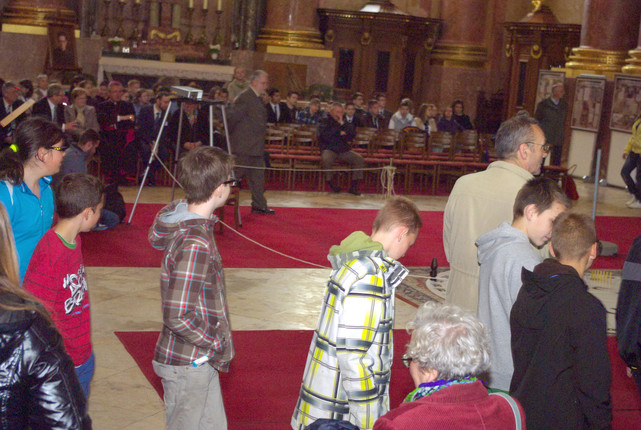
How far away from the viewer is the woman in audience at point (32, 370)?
6.50 ft

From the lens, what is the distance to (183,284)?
3275mm

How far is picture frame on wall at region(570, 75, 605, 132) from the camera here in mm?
17344

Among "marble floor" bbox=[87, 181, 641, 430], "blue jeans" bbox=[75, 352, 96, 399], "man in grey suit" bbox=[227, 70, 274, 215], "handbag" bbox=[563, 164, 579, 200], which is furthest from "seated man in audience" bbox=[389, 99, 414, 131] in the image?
"blue jeans" bbox=[75, 352, 96, 399]

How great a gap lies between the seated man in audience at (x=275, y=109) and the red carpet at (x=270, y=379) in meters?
9.67

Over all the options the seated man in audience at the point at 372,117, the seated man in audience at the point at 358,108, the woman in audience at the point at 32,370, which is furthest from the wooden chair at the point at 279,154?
the woman in audience at the point at 32,370

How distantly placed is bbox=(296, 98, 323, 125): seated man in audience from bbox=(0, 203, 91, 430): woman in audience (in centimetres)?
1418

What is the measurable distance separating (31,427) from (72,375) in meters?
0.15

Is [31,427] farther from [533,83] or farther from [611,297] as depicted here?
[533,83]

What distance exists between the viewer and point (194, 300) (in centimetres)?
330

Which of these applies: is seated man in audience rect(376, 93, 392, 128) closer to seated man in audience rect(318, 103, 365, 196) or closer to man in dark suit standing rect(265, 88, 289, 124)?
man in dark suit standing rect(265, 88, 289, 124)

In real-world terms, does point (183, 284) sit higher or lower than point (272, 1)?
lower

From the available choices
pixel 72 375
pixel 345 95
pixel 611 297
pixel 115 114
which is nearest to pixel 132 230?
pixel 115 114

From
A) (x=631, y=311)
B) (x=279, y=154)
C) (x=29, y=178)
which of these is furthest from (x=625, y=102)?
(x=29, y=178)

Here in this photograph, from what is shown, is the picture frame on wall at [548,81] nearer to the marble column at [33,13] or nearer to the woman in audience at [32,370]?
the marble column at [33,13]
